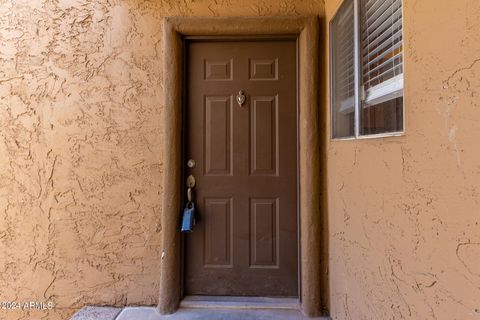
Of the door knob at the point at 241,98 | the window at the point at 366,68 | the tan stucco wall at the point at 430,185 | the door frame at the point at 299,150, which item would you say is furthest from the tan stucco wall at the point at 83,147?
the tan stucco wall at the point at 430,185

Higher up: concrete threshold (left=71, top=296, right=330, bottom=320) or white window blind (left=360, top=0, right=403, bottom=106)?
white window blind (left=360, top=0, right=403, bottom=106)

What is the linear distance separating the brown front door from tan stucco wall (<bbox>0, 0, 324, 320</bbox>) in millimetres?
339

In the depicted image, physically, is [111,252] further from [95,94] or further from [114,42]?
[114,42]

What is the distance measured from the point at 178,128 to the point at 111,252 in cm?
126

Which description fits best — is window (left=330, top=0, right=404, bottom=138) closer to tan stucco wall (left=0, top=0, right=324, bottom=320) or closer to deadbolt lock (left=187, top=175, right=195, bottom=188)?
tan stucco wall (left=0, top=0, right=324, bottom=320)

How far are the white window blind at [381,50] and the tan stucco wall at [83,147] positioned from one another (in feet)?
3.17

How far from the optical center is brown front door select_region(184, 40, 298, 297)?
2721mm

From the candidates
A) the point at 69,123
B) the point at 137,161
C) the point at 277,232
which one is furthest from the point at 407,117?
the point at 69,123

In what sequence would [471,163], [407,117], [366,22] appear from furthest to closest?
[366,22] < [407,117] < [471,163]

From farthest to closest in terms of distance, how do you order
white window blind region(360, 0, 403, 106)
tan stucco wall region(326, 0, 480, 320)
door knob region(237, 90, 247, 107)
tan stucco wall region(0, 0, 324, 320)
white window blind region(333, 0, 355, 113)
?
door knob region(237, 90, 247, 107) < tan stucco wall region(0, 0, 324, 320) < white window blind region(333, 0, 355, 113) < white window blind region(360, 0, 403, 106) < tan stucco wall region(326, 0, 480, 320)

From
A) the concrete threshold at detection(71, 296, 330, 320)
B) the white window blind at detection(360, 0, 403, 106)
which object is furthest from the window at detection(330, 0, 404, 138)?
the concrete threshold at detection(71, 296, 330, 320)

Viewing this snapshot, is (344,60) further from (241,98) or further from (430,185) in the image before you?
(430,185)

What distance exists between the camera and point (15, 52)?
269cm

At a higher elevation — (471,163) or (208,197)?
(471,163)
